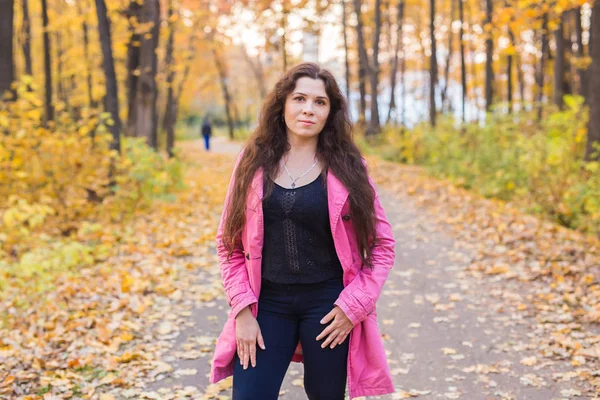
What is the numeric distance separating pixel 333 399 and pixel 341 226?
2.85 feet

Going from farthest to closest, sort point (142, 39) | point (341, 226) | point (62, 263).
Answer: point (142, 39) → point (62, 263) → point (341, 226)

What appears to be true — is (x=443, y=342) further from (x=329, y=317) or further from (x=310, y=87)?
(x=310, y=87)

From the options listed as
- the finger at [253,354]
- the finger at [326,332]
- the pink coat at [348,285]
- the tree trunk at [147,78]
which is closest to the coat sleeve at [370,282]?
the pink coat at [348,285]

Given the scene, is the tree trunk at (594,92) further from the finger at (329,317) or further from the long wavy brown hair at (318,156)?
the finger at (329,317)

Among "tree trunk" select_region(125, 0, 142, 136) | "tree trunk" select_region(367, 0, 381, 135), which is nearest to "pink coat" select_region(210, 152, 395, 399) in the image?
"tree trunk" select_region(125, 0, 142, 136)

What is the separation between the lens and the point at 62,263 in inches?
325

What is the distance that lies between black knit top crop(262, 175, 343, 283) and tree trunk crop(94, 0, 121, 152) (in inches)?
369

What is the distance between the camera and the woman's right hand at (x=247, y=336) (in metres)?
2.79

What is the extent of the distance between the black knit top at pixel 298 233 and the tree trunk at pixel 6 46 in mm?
9467

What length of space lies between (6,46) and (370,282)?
10334 mm

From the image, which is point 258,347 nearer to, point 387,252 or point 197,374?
point 387,252

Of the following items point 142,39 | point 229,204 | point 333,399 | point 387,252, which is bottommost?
point 333,399

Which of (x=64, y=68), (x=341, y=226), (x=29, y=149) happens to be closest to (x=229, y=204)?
(x=341, y=226)

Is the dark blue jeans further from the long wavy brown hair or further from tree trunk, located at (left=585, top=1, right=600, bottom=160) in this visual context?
tree trunk, located at (left=585, top=1, right=600, bottom=160)
